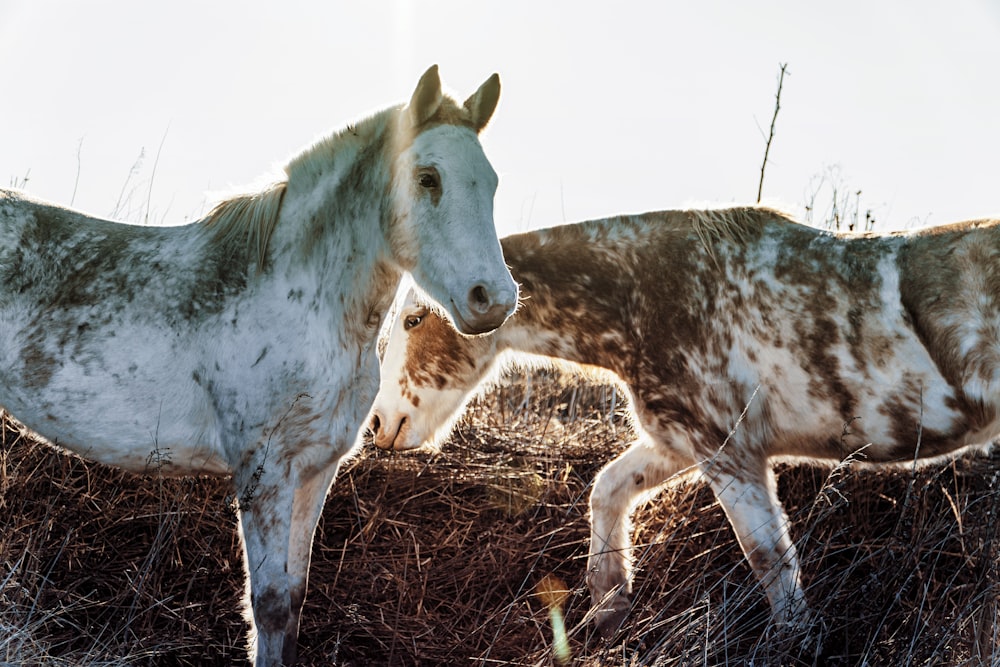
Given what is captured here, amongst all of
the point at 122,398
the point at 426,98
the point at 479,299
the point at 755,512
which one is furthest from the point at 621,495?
the point at 122,398

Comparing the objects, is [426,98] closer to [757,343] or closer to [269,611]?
[269,611]

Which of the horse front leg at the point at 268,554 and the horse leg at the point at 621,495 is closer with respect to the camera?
the horse front leg at the point at 268,554

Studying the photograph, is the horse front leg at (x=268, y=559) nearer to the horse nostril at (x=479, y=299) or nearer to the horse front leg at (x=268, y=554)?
the horse front leg at (x=268, y=554)

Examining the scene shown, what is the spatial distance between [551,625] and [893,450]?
1.78 metres

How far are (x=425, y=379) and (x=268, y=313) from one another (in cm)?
179

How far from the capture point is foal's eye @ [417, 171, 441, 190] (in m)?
3.26

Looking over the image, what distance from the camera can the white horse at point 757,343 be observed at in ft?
13.3

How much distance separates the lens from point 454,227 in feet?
10.5

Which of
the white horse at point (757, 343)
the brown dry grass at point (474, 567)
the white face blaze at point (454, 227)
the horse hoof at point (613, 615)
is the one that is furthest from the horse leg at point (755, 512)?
the white face blaze at point (454, 227)

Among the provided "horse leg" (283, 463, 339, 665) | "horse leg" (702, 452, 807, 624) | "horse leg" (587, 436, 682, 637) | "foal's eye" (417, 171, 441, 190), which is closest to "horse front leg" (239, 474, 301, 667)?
"horse leg" (283, 463, 339, 665)

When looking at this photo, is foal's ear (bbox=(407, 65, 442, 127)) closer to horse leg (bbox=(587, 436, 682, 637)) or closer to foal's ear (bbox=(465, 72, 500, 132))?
foal's ear (bbox=(465, 72, 500, 132))

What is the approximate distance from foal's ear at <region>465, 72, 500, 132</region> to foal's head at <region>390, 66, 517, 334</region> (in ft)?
0.29

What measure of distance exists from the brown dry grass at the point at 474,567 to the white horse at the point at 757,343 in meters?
0.27

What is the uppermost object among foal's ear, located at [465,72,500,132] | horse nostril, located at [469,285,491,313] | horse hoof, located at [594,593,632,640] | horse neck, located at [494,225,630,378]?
foal's ear, located at [465,72,500,132]
